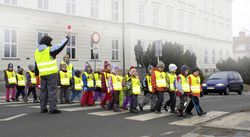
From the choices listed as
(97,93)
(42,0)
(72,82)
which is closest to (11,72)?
(72,82)

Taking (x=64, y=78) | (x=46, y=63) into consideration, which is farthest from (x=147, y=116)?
(x=64, y=78)

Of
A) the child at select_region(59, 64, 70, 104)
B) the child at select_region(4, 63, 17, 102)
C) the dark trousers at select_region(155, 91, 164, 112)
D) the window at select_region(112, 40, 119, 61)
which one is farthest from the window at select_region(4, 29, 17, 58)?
the dark trousers at select_region(155, 91, 164, 112)

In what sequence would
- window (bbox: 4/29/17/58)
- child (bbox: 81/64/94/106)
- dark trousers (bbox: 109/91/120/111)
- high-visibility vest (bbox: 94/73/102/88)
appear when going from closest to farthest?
dark trousers (bbox: 109/91/120/111), child (bbox: 81/64/94/106), high-visibility vest (bbox: 94/73/102/88), window (bbox: 4/29/17/58)

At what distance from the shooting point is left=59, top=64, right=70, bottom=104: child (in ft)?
47.7

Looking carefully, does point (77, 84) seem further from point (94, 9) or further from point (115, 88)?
point (94, 9)

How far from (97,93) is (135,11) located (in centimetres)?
2613

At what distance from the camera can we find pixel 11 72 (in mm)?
16266

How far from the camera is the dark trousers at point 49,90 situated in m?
10.3

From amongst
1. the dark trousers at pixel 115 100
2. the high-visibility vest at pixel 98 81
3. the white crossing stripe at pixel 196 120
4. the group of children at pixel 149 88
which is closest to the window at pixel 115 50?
the high-visibility vest at pixel 98 81

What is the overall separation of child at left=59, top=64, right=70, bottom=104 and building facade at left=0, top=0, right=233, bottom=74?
13.8m

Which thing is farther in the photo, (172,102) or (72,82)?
(72,82)

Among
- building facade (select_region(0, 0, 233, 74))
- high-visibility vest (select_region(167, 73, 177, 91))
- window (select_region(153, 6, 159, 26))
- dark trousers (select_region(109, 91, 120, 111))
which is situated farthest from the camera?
window (select_region(153, 6, 159, 26))

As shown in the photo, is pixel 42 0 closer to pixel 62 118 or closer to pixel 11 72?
pixel 11 72

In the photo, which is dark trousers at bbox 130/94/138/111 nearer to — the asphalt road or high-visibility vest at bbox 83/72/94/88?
the asphalt road
